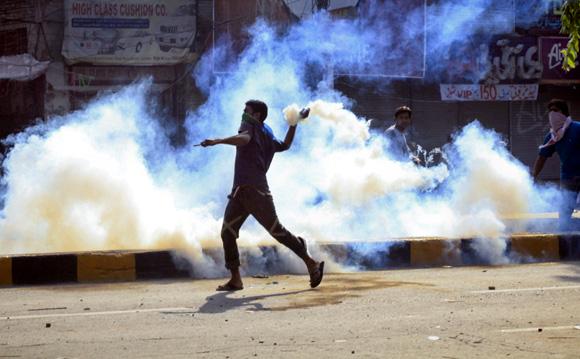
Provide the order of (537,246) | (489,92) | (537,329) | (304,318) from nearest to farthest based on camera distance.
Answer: (537,329), (304,318), (537,246), (489,92)

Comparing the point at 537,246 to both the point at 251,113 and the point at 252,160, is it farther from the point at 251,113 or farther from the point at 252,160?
the point at 251,113

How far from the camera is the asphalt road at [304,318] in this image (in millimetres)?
5078

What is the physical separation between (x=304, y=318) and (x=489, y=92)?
1624 cm

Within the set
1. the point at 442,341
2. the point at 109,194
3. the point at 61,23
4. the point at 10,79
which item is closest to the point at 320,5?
the point at 61,23

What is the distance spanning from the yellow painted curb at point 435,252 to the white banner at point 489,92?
1164 cm

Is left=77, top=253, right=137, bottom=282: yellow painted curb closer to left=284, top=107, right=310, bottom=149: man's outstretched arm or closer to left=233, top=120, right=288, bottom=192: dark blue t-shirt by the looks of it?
left=233, top=120, right=288, bottom=192: dark blue t-shirt

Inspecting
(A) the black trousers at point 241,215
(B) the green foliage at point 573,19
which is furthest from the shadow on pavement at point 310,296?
(B) the green foliage at point 573,19

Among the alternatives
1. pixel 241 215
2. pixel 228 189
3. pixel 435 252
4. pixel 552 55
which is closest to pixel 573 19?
pixel 241 215

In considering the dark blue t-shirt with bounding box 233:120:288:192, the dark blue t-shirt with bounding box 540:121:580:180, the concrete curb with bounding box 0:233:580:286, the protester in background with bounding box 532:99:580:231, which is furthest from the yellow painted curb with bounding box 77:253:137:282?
the dark blue t-shirt with bounding box 540:121:580:180

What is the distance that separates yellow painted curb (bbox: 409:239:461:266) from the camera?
30.7ft

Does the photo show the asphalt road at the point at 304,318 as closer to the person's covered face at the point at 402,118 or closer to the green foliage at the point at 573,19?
the green foliage at the point at 573,19

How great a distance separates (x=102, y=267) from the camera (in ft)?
27.1

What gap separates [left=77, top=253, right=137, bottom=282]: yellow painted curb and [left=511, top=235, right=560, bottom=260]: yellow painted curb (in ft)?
13.9

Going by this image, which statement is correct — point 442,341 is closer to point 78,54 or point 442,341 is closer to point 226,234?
point 226,234
